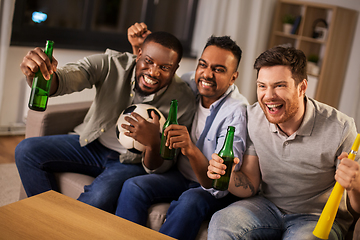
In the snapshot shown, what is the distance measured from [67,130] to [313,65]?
3.25m

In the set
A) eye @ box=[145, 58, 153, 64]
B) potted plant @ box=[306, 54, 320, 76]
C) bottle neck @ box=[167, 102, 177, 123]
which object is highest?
potted plant @ box=[306, 54, 320, 76]

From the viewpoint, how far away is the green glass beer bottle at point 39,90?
4.91ft

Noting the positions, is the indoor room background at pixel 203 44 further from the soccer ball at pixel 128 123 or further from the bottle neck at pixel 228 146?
the bottle neck at pixel 228 146

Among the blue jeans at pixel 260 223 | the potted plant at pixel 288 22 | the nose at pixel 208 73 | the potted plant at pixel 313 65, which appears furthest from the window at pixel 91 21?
the blue jeans at pixel 260 223

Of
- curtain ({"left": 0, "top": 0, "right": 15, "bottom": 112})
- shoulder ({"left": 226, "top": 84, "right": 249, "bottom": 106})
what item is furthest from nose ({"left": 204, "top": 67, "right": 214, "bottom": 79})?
curtain ({"left": 0, "top": 0, "right": 15, "bottom": 112})

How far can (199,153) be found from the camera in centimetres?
157

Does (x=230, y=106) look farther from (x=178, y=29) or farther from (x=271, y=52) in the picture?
(x=178, y=29)

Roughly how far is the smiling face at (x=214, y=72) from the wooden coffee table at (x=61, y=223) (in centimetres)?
85

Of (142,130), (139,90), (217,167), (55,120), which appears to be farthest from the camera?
(55,120)

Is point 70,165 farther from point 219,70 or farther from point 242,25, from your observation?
point 242,25

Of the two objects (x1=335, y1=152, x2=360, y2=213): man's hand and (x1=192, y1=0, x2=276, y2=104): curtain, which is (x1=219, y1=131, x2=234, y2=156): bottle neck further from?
(x1=192, y1=0, x2=276, y2=104): curtain

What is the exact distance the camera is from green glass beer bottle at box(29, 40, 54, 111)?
1.50m

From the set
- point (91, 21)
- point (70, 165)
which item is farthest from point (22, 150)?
point (91, 21)

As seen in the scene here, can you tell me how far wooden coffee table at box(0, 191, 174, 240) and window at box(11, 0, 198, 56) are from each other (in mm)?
2204
